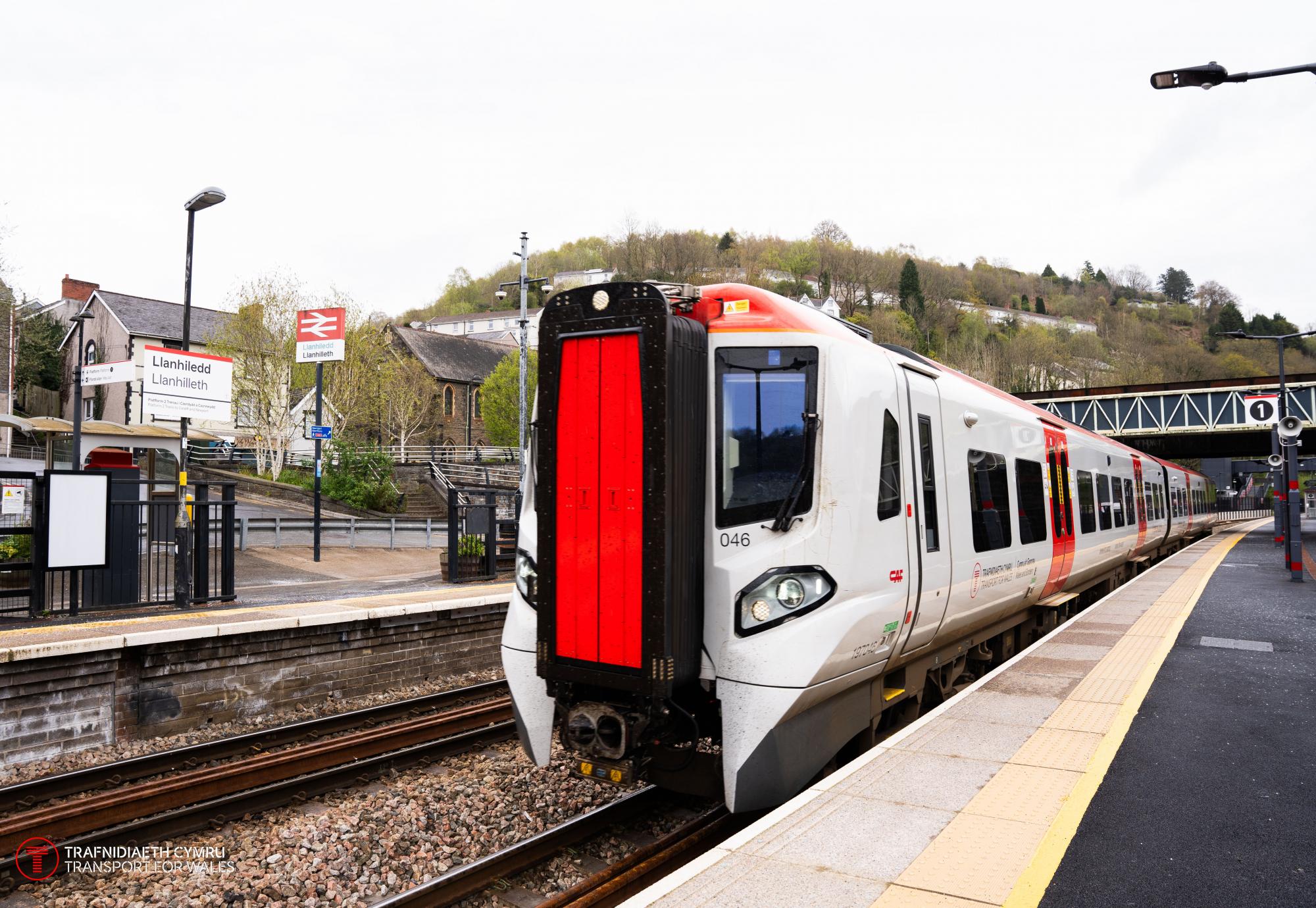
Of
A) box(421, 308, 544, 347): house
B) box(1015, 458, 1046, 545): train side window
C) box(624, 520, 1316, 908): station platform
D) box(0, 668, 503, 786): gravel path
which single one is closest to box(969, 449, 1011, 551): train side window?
box(1015, 458, 1046, 545): train side window

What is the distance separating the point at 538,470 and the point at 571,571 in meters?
0.59

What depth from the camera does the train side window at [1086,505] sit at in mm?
11297

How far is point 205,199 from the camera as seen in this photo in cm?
1414

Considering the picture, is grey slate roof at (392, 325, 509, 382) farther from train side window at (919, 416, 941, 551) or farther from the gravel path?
train side window at (919, 416, 941, 551)

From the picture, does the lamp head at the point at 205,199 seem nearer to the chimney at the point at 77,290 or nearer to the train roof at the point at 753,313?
the train roof at the point at 753,313

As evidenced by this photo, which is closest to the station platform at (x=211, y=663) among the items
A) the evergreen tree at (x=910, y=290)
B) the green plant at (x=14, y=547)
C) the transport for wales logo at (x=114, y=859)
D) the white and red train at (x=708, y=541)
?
the transport for wales logo at (x=114, y=859)

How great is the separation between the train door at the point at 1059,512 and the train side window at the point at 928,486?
420 cm

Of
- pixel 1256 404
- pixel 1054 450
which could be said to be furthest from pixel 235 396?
pixel 1256 404

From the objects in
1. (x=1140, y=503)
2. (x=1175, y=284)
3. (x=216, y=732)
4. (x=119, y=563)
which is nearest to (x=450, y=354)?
(x=1140, y=503)

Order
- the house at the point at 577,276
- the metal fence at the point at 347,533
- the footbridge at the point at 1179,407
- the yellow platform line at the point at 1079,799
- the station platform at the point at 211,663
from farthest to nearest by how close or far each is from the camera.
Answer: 1. the house at the point at 577,276
2. the footbridge at the point at 1179,407
3. the metal fence at the point at 347,533
4. the station platform at the point at 211,663
5. the yellow platform line at the point at 1079,799

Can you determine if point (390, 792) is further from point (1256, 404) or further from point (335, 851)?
point (1256, 404)

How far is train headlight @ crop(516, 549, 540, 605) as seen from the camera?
202 inches

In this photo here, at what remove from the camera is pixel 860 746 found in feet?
19.5

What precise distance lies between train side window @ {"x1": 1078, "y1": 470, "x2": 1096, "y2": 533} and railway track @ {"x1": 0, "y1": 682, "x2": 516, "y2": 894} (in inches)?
301
